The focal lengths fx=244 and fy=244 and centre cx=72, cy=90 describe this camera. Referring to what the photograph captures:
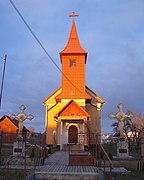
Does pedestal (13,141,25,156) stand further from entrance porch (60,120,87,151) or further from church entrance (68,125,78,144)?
church entrance (68,125,78,144)

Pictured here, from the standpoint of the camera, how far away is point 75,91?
84.7ft

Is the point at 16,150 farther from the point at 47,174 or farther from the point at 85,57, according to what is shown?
the point at 85,57

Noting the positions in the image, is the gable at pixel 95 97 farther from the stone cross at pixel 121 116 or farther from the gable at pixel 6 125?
the gable at pixel 6 125

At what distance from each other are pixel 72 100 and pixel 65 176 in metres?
14.6

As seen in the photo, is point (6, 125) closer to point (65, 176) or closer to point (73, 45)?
point (73, 45)

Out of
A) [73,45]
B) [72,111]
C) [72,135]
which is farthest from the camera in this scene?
[73,45]

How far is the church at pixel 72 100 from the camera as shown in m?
23.3

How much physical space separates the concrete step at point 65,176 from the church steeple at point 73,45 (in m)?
19.2

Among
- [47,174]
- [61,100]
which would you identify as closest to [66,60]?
[61,100]

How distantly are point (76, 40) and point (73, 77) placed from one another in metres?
5.12

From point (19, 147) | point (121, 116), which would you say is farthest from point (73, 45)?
point (19, 147)

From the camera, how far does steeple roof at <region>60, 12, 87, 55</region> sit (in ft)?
89.3

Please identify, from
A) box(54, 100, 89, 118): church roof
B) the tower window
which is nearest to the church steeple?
the tower window

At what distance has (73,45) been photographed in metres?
28.3
